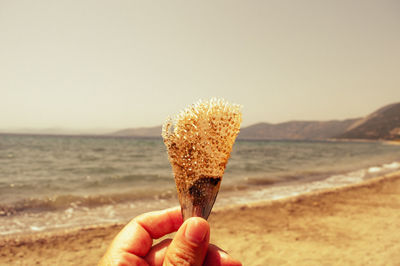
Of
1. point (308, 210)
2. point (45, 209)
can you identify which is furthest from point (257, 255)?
point (45, 209)

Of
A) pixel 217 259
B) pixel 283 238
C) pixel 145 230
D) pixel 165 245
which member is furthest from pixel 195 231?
pixel 283 238

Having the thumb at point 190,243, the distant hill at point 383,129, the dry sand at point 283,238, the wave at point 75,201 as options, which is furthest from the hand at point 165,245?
the distant hill at point 383,129

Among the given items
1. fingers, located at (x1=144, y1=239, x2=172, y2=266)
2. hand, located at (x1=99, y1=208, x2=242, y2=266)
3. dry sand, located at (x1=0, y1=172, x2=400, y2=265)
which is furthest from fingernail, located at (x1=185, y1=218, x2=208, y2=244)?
dry sand, located at (x1=0, y1=172, x2=400, y2=265)

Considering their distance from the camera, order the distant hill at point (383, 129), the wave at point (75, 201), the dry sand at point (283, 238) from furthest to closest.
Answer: the distant hill at point (383, 129), the wave at point (75, 201), the dry sand at point (283, 238)

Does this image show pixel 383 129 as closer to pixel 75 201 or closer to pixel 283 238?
pixel 283 238

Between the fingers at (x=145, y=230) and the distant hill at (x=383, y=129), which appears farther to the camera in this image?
the distant hill at (x=383, y=129)

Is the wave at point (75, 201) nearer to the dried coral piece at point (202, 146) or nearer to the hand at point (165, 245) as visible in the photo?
the hand at point (165, 245)

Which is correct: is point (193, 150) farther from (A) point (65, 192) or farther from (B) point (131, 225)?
(A) point (65, 192)
